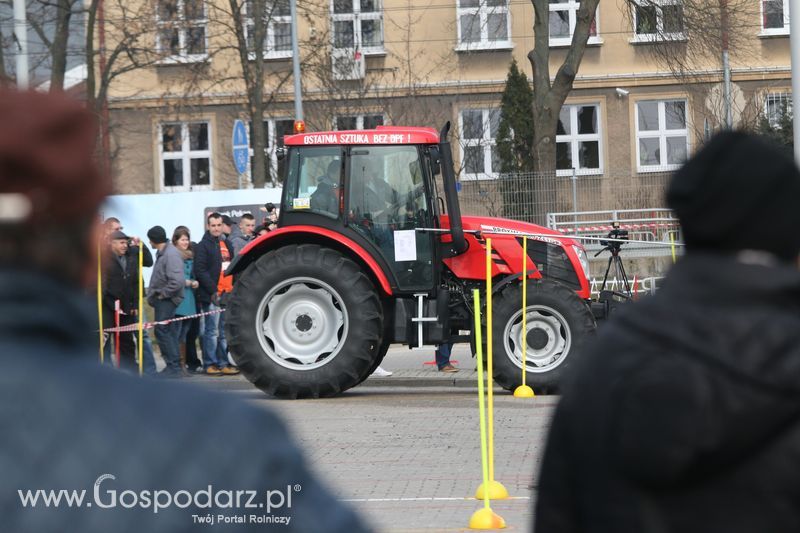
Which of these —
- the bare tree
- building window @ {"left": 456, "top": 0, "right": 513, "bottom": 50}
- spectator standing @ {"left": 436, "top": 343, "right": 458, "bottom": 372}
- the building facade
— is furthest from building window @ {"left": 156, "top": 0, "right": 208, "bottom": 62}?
spectator standing @ {"left": 436, "top": 343, "right": 458, "bottom": 372}

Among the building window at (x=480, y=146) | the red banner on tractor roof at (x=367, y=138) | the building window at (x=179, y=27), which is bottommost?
the red banner on tractor roof at (x=367, y=138)

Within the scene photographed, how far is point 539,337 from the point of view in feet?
43.5

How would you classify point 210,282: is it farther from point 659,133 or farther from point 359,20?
point 659,133

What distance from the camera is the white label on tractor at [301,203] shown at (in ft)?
44.0

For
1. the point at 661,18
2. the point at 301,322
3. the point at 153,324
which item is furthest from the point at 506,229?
the point at 661,18

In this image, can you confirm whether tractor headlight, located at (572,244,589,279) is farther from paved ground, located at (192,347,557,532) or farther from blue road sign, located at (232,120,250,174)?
blue road sign, located at (232,120,250,174)

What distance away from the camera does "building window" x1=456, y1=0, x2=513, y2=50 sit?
114ft

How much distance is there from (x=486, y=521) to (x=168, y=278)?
9134 millimetres

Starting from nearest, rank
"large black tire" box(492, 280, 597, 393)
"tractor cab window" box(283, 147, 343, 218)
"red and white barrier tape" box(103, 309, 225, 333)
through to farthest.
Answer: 1. "large black tire" box(492, 280, 597, 393)
2. "tractor cab window" box(283, 147, 343, 218)
3. "red and white barrier tape" box(103, 309, 225, 333)

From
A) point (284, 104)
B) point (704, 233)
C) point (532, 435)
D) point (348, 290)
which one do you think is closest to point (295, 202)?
point (348, 290)

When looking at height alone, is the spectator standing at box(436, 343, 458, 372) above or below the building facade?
below

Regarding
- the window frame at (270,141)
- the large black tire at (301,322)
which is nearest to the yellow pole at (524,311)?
the large black tire at (301,322)

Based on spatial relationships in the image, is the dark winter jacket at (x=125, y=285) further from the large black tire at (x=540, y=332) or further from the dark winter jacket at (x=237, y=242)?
the large black tire at (x=540, y=332)

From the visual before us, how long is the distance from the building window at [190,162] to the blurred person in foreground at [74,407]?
3392 centimetres
